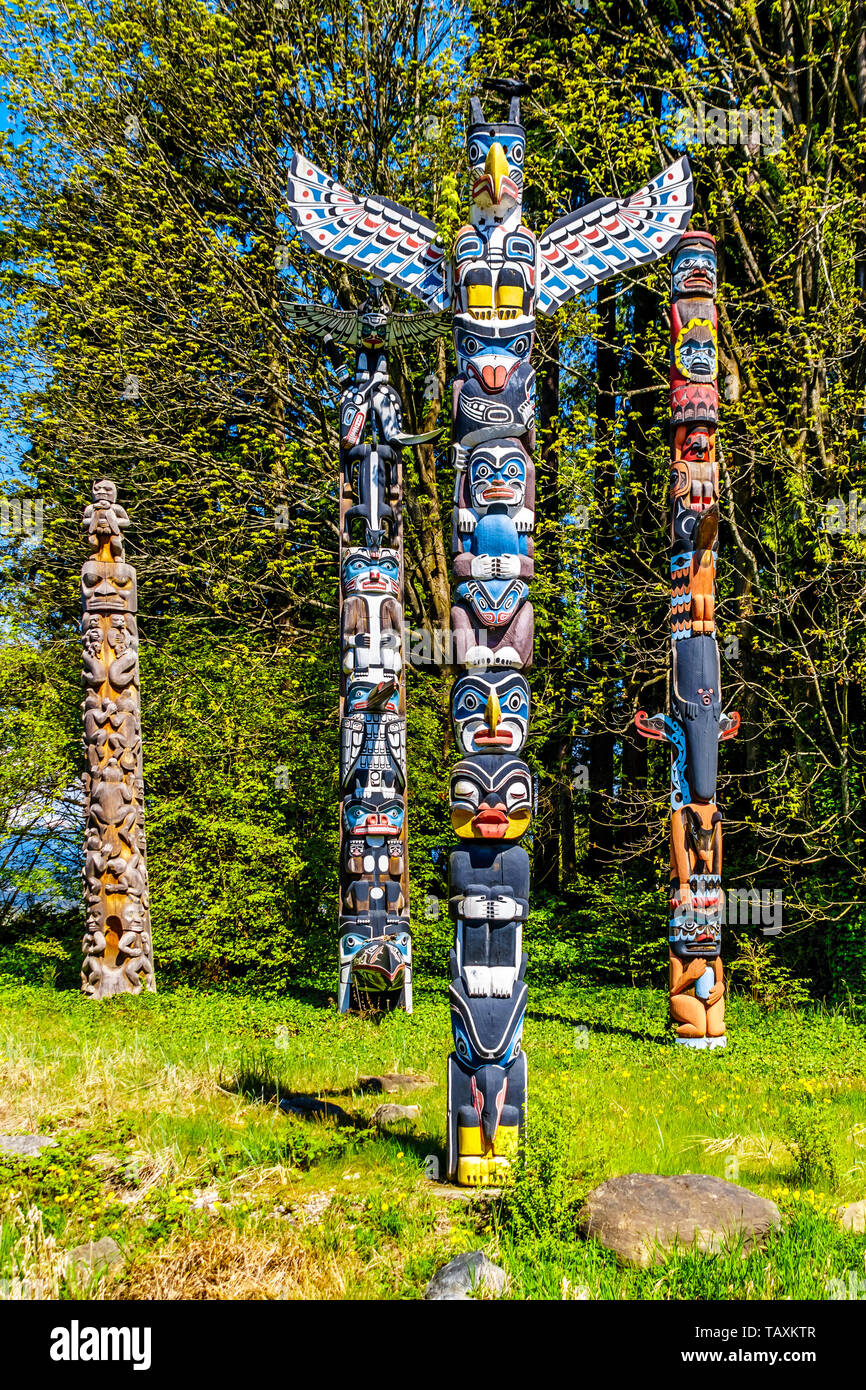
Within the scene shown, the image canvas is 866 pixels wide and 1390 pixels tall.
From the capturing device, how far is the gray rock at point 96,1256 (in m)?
4.09

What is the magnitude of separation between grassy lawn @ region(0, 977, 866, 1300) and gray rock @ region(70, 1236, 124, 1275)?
0.17 ft

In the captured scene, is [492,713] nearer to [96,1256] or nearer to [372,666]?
[96,1256]

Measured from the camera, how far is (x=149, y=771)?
1393cm

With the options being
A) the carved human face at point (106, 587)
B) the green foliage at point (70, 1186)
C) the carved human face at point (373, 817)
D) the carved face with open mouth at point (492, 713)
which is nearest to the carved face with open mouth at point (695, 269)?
the carved human face at point (373, 817)

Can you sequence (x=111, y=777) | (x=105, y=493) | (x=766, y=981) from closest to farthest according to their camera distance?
(x=111, y=777)
(x=766, y=981)
(x=105, y=493)

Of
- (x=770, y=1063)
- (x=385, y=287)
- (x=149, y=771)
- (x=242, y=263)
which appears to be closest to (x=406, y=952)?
(x=770, y=1063)

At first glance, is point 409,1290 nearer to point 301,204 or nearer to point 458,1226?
point 458,1226

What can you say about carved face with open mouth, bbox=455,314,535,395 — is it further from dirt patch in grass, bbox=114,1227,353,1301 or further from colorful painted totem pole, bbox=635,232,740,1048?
dirt patch in grass, bbox=114,1227,353,1301

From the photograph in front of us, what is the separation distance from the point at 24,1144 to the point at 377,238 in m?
5.81

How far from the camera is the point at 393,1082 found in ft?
25.6

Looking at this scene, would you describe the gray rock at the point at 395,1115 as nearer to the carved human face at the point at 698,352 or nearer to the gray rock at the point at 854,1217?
the gray rock at the point at 854,1217

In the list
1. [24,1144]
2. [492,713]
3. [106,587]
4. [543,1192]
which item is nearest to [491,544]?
[492,713]

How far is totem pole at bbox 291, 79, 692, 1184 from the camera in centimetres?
536

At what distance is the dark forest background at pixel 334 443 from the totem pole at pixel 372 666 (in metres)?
2.33
